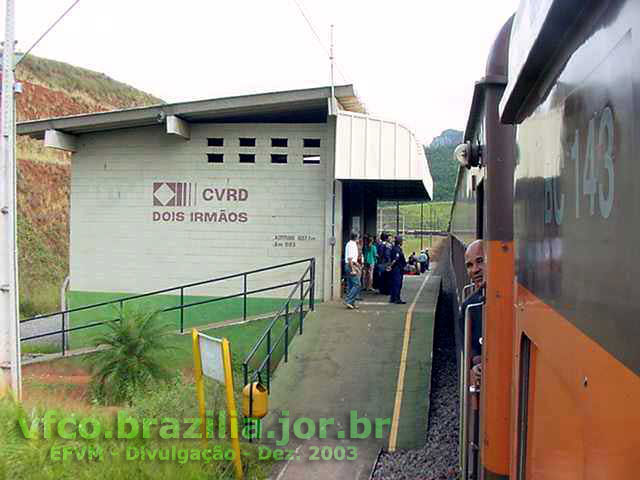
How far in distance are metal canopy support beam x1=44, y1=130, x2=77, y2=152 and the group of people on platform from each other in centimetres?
589

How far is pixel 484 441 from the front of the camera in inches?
134

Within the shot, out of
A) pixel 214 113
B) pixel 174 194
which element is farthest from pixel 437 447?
pixel 174 194

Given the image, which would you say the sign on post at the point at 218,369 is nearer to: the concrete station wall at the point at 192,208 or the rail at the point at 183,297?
the rail at the point at 183,297

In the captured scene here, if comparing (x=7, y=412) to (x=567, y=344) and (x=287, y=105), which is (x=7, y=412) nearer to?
(x=567, y=344)

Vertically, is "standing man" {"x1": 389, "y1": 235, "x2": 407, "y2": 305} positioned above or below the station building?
below

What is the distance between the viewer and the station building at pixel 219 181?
12.4 m

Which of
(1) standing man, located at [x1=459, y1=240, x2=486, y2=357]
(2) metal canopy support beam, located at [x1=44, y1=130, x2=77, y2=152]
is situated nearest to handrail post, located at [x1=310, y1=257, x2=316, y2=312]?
(2) metal canopy support beam, located at [x1=44, y1=130, x2=77, y2=152]

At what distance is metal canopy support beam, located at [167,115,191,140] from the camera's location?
494 inches

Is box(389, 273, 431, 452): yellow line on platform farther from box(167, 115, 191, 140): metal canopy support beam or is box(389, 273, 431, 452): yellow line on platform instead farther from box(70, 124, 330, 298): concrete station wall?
box(167, 115, 191, 140): metal canopy support beam

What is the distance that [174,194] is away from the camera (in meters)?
13.3

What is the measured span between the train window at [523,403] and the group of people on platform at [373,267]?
9349 millimetres

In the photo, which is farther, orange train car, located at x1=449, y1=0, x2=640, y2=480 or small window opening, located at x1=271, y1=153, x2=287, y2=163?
small window opening, located at x1=271, y1=153, x2=287, y2=163

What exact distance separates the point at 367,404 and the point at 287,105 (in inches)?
243

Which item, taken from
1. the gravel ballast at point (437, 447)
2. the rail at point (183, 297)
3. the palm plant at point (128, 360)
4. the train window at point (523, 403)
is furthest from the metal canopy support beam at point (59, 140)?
the train window at point (523, 403)
